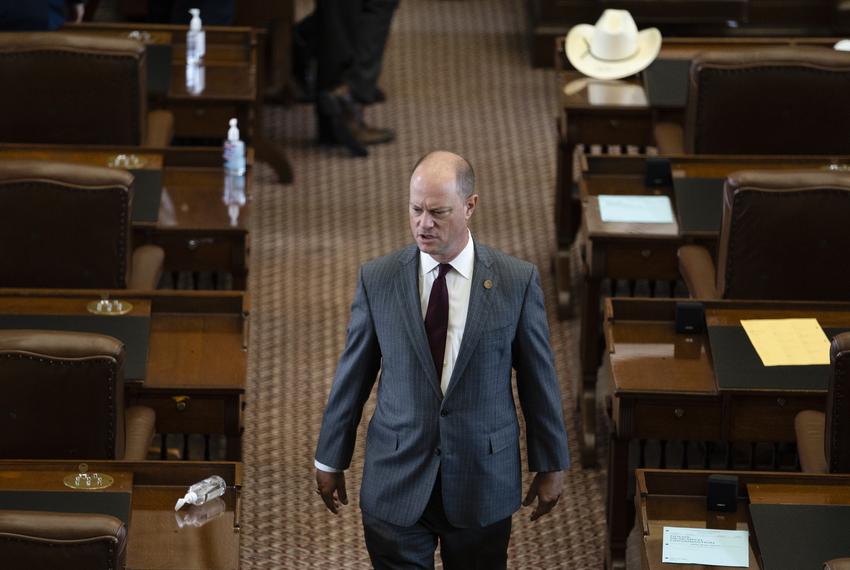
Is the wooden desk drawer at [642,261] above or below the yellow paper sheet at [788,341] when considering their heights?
above

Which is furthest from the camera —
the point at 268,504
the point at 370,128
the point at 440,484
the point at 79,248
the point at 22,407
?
the point at 370,128

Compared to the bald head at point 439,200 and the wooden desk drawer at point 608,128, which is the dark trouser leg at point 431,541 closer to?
the bald head at point 439,200

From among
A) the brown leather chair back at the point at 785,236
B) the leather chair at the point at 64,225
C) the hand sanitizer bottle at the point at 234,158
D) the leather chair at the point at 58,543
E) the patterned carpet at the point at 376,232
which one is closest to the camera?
the leather chair at the point at 58,543

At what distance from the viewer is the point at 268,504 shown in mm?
5312

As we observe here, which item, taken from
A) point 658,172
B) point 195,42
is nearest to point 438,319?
point 658,172

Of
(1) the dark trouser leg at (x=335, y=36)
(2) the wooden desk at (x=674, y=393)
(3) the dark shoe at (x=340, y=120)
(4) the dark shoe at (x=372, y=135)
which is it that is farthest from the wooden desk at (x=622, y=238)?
(4) the dark shoe at (x=372, y=135)

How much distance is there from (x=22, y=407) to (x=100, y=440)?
0.22 m

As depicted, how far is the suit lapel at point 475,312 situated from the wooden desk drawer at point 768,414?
1156mm

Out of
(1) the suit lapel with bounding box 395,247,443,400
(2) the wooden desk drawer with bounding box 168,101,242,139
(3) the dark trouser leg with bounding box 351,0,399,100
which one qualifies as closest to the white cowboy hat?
(2) the wooden desk drawer with bounding box 168,101,242,139

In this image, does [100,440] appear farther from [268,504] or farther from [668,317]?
[668,317]

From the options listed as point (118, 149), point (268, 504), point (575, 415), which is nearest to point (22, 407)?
point (268, 504)

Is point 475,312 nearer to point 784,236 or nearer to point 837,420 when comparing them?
point 837,420

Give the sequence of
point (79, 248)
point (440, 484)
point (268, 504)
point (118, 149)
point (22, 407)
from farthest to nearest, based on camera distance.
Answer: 1. point (118, 149)
2. point (268, 504)
3. point (79, 248)
4. point (22, 407)
5. point (440, 484)

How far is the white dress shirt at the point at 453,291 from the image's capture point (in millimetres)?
3654
